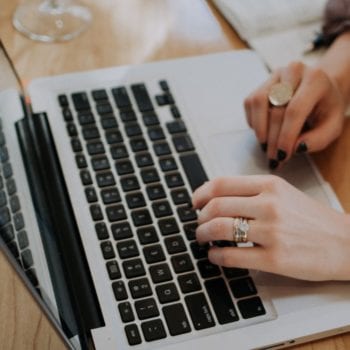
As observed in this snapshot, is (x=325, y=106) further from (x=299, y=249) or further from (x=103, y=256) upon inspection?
(x=103, y=256)

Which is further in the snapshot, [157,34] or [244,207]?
[157,34]

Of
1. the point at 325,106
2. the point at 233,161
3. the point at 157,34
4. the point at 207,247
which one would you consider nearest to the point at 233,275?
the point at 207,247

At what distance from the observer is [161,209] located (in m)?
0.69

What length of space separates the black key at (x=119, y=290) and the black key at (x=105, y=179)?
130mm

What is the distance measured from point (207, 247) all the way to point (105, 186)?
137mm

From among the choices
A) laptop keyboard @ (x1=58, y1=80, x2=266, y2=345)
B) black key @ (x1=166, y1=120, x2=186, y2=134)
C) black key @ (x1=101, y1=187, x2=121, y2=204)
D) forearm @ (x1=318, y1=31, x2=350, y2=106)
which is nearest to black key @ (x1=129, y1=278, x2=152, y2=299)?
laptop keyboard @ (x1=58, y1=80, x2=266, y2=345)

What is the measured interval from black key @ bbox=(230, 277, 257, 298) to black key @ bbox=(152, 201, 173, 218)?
11 cm

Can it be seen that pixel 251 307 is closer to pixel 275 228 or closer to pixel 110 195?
pixel 275 228

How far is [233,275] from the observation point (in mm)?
639

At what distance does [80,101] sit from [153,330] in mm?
327

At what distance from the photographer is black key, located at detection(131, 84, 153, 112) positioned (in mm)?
791

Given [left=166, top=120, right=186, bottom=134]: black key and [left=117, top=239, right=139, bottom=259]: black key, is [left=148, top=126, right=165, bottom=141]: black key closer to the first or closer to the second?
[left=166, top=120, right=186, bottom=134]: black key

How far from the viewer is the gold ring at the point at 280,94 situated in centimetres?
→ 76

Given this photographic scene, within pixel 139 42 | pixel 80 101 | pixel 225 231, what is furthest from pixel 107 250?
pixel 139 42
